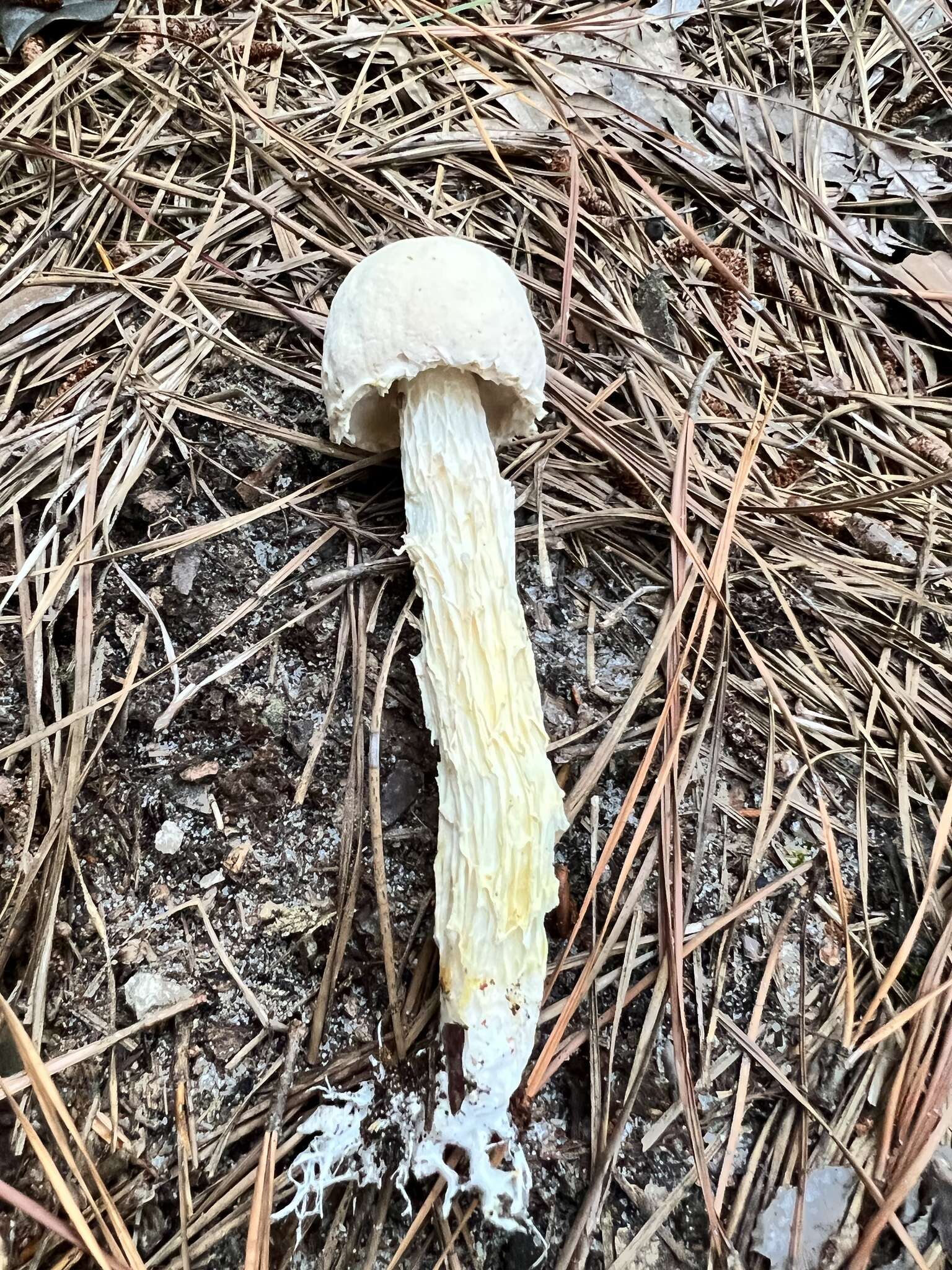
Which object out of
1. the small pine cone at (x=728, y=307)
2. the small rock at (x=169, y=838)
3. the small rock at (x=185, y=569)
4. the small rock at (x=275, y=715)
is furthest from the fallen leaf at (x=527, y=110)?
the small rock at (x=169, y=838)

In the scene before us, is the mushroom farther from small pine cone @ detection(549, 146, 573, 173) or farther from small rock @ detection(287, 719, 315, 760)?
small pine cone @ detection(549, 146, 573, 173)

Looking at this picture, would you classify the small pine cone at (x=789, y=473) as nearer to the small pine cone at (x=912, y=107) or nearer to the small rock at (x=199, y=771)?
the small pine cone at (x=912, y=107)

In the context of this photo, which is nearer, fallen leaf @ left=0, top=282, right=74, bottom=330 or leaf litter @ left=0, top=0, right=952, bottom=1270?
leaf litter @ left=0, top=0, right=952, bottom=1270

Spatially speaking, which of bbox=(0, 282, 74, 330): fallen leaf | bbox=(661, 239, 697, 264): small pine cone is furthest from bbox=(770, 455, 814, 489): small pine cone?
bbox=(0, 282, 74, 330): fallen leaf

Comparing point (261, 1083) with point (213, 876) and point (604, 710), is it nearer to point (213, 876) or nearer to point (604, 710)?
point (213, 876)

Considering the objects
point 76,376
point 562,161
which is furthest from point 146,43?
point 562,161

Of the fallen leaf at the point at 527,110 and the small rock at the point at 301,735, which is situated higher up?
the fallen leaf at the point at 527,110

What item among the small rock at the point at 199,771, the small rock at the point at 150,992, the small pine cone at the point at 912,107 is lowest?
the small rock at the point at 150,992
